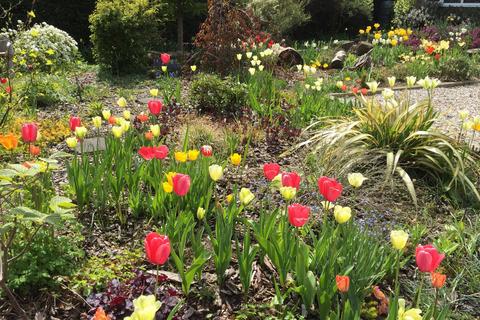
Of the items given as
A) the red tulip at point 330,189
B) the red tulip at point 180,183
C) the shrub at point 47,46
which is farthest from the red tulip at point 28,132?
the shrub at point 47,46

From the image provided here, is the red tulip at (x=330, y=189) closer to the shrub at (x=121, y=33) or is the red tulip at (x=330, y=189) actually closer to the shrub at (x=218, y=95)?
the shrub at (x=218, y=95)

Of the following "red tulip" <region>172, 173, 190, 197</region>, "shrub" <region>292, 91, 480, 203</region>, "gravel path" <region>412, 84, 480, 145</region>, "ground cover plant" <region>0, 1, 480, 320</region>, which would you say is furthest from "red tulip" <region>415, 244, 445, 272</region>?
"gravel path" <region>412, 84, 480, 145</region>

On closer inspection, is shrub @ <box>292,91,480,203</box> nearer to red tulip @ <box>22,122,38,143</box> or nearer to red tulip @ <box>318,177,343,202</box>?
red tulip @ <box>318,177,343,202</box>

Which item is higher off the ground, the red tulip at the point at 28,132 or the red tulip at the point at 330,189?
the red tulip at the point at 28,132

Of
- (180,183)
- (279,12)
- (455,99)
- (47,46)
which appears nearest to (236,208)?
(180,183)

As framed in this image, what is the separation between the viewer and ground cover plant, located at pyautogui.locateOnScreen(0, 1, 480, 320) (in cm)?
221

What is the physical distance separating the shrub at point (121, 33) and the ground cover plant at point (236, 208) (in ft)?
5.35

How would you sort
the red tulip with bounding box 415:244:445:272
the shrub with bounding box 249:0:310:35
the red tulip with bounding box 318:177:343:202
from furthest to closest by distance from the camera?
the shrub with bounding box 249:0:310:35 < the red tulip with bounding box 318:177:343:202 < the red tulip with bounding box 415:244:445:272

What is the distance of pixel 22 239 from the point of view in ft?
8.20

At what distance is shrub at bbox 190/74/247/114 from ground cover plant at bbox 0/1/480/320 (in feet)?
0.06

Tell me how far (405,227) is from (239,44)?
538 centimetres

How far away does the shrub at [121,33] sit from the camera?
817cm

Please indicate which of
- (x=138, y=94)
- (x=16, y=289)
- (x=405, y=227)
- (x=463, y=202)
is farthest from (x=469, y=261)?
(x=138, y=94)

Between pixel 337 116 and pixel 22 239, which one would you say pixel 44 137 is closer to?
pixel 22 239
